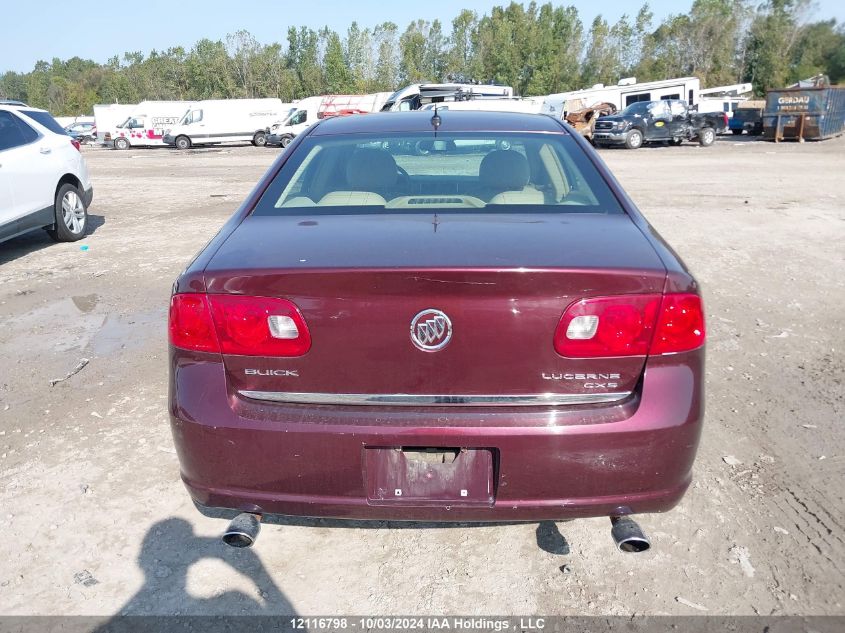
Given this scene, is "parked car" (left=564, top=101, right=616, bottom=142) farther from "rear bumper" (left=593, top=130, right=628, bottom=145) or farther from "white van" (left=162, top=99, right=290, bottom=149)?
"white van" (left=162, top=99, right=290, bottom=149)

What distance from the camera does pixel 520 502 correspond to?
7.39 ft

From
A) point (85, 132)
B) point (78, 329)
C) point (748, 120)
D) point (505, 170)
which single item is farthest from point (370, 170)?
point (85, 132)

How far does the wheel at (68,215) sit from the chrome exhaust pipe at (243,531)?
753 centimetres

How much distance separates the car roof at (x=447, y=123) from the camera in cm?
345

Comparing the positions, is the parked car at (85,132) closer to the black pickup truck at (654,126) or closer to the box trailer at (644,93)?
the box trailer at (644,93)

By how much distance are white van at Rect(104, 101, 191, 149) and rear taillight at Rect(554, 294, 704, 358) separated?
Answer: 42.2m

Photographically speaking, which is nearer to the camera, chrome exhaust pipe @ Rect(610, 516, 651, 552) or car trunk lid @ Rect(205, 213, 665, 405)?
car trunk lid @ Rect(205, 213, 665, 405)

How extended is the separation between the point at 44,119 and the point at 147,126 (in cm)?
3476

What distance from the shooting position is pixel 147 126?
134 feet

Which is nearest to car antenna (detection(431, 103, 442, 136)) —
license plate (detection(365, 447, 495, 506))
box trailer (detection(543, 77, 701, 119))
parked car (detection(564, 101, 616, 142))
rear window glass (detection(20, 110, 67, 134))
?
license plate (detection(365, 447, 495, 506))

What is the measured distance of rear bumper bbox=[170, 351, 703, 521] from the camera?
217 centimetres

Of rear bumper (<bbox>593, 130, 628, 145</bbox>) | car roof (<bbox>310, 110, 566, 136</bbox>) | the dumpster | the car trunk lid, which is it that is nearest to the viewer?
the car trunk lid

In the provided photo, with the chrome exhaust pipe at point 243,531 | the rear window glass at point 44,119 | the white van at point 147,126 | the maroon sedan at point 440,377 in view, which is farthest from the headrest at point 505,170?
the white van at point 147,126

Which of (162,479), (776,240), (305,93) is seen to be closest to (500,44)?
(305,93)
